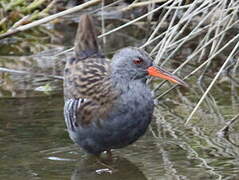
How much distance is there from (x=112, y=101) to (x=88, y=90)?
0.81 feet

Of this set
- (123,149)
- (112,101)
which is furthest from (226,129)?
(112,101)

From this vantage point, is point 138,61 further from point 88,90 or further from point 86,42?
point 86,42

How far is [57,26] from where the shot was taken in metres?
8.94

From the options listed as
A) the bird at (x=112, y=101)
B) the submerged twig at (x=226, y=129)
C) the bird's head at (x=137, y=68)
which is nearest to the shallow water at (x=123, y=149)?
the submerged twig at (x=226, y=129)

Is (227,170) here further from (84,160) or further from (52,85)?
(52,85)

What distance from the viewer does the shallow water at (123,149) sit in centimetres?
465

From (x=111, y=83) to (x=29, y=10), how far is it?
3.67 meters

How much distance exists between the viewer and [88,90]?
4895mm

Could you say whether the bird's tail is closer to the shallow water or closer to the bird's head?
the bird's head

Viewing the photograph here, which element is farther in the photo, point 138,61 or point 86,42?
point 86,42

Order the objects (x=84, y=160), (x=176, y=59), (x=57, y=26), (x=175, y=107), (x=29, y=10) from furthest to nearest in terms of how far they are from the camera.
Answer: (x=57, y=26) < (x=29, y=10) < (x=176, y=59) < (x=175, y=107) < (x=84, y=160)

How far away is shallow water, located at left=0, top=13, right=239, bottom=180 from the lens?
465cm

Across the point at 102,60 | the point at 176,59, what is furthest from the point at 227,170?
the point at 176,59

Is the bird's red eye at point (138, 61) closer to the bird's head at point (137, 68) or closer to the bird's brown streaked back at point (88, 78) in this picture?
the bird's head at point (137, 68)
